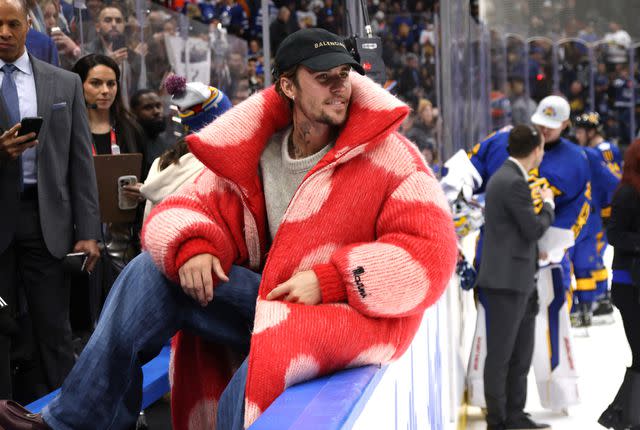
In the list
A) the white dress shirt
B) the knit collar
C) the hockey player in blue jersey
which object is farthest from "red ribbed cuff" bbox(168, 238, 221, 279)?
the hockey player in blue jersey

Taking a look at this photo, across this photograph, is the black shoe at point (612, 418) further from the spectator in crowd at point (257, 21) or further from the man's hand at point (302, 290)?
the spectator in crowd at point (257, 21)

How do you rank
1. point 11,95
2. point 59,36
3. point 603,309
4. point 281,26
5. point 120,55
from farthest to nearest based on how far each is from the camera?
point 603,309 → point 281,26 → point 120,55 → point 59,36 → point 11,95

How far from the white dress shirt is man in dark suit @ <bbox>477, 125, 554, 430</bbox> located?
2399mm

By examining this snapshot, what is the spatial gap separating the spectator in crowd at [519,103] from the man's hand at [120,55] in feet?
30.3

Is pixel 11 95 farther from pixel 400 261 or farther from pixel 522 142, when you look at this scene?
pixel 522 142

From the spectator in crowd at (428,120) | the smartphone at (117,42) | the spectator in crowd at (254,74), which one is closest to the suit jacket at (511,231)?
the spectator in crowd at (428,120)

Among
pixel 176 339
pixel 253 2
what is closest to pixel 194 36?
pixel 253 2

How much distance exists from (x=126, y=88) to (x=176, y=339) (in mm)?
2652

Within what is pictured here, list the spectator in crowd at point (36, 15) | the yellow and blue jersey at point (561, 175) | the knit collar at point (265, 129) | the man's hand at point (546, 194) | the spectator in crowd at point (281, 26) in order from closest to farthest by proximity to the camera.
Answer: the knit collar at point (265, 129), the spectator in crowd at point (36, 15), the man's hand at point (546, 194), the yellow and blue jersey at point (561, 175), the spectator in crowd at point (281, 26)

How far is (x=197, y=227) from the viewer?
2230 millimetres

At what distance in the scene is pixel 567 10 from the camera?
17469 mm

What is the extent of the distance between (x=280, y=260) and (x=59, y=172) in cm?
151

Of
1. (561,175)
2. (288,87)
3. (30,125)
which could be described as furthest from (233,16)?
(288,87)

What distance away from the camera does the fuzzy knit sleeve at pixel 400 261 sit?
199 cm
